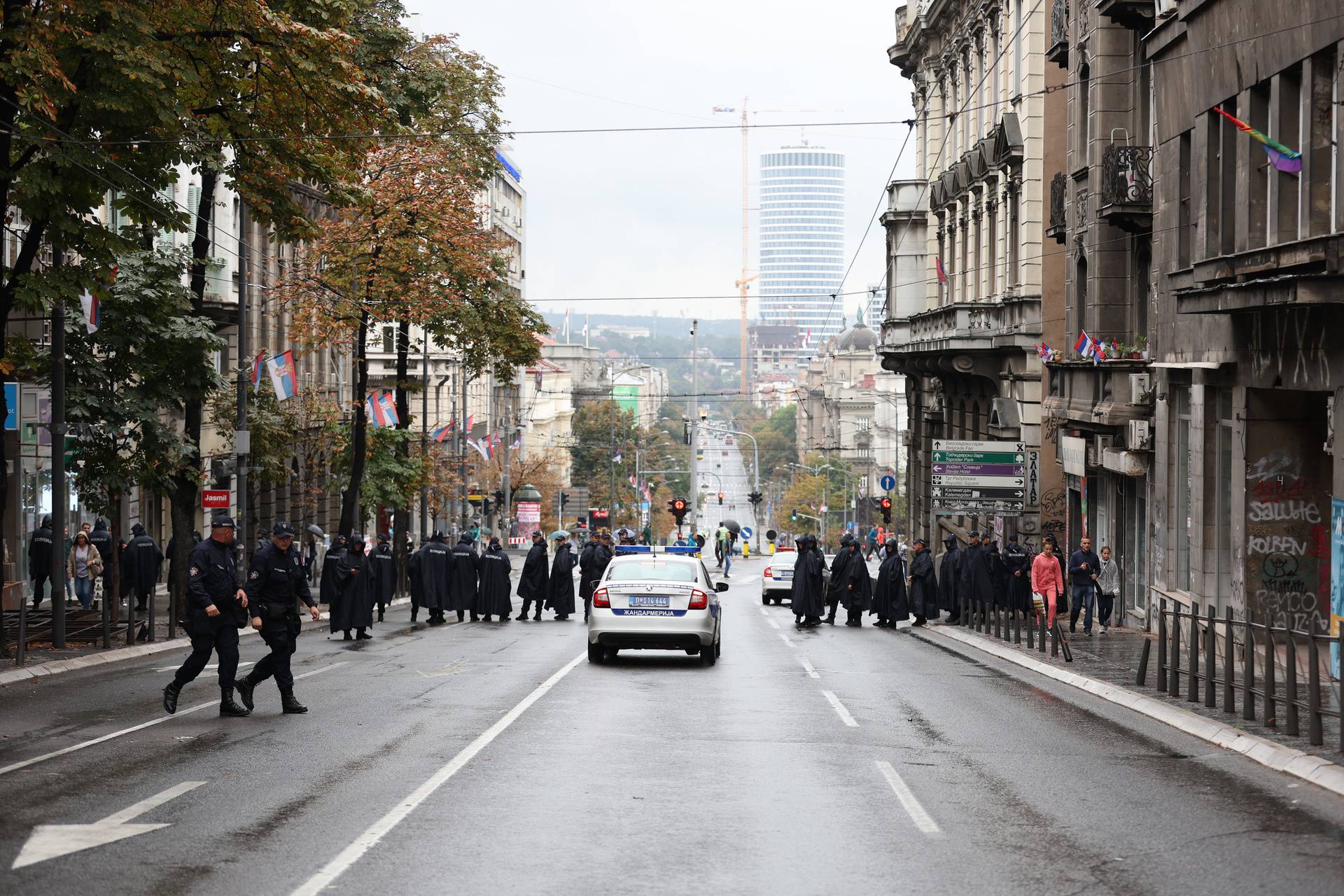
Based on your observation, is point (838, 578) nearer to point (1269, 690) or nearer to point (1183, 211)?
point (1183, 211)

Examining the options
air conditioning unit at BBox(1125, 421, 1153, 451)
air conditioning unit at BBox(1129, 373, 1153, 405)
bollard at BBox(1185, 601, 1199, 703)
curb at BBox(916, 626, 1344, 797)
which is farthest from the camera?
air conditioning unit at BBox(1129, 373, 1153, 405)

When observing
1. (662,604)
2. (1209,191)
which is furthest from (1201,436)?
(662,604)

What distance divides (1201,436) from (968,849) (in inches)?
591

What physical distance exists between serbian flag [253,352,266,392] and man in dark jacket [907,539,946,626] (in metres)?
16.4

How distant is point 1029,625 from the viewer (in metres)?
23.3

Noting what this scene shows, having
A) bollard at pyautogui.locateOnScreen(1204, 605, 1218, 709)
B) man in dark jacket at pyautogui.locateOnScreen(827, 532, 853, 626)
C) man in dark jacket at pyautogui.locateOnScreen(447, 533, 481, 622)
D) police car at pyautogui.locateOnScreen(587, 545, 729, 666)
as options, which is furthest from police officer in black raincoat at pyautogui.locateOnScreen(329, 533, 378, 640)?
bollard at pyautogui.locateOnScreen(1204, 605, 1218, 709)

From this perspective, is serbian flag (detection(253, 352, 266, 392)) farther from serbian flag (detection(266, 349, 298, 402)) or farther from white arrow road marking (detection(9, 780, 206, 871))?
white arrow road marking (detection(9, 780, 206, 871))

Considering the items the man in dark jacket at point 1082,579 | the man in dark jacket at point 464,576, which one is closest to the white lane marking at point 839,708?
the man in dark jacket at point 1082,579

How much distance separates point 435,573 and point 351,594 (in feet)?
16.4

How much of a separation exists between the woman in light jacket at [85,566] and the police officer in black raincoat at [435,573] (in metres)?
6.21

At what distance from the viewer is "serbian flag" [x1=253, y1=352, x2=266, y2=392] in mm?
39825

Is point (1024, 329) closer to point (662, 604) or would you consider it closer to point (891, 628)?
point (891, 628)

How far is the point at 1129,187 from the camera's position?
27062 millimetres

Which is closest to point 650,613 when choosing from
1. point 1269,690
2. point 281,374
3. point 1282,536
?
point 1282,536
